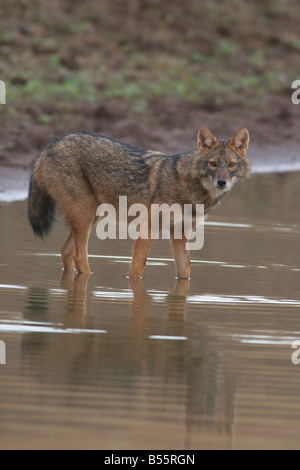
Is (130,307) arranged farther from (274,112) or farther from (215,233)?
(274,112)

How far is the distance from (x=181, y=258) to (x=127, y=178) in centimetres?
100

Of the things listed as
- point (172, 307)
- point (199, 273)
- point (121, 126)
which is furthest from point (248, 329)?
point (121, 126)

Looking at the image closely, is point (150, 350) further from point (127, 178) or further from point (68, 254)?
point (127, 178)

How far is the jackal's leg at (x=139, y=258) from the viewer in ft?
32.9

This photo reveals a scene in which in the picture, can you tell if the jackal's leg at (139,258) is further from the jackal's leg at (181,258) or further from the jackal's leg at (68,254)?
the jackal's leg at (68,254)

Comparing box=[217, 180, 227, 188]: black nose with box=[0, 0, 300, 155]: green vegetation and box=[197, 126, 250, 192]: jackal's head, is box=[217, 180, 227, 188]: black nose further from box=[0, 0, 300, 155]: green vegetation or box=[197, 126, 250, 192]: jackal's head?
box=[0, 0, 300, 155]: green vegetation

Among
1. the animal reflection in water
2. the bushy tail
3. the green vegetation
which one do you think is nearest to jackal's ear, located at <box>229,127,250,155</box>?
the bushy tail

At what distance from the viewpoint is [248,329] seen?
25.4 feet

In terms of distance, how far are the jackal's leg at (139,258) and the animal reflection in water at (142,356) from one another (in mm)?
1106

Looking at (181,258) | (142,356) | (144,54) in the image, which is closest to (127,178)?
(181,258)

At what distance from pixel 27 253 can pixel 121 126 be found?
11.0m

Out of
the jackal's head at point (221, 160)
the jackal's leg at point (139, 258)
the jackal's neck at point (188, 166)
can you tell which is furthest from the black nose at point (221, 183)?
the jackal's leg at point (139, 258)

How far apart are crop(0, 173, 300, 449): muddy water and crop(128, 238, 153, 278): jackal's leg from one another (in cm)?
12

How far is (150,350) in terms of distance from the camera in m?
7.00
